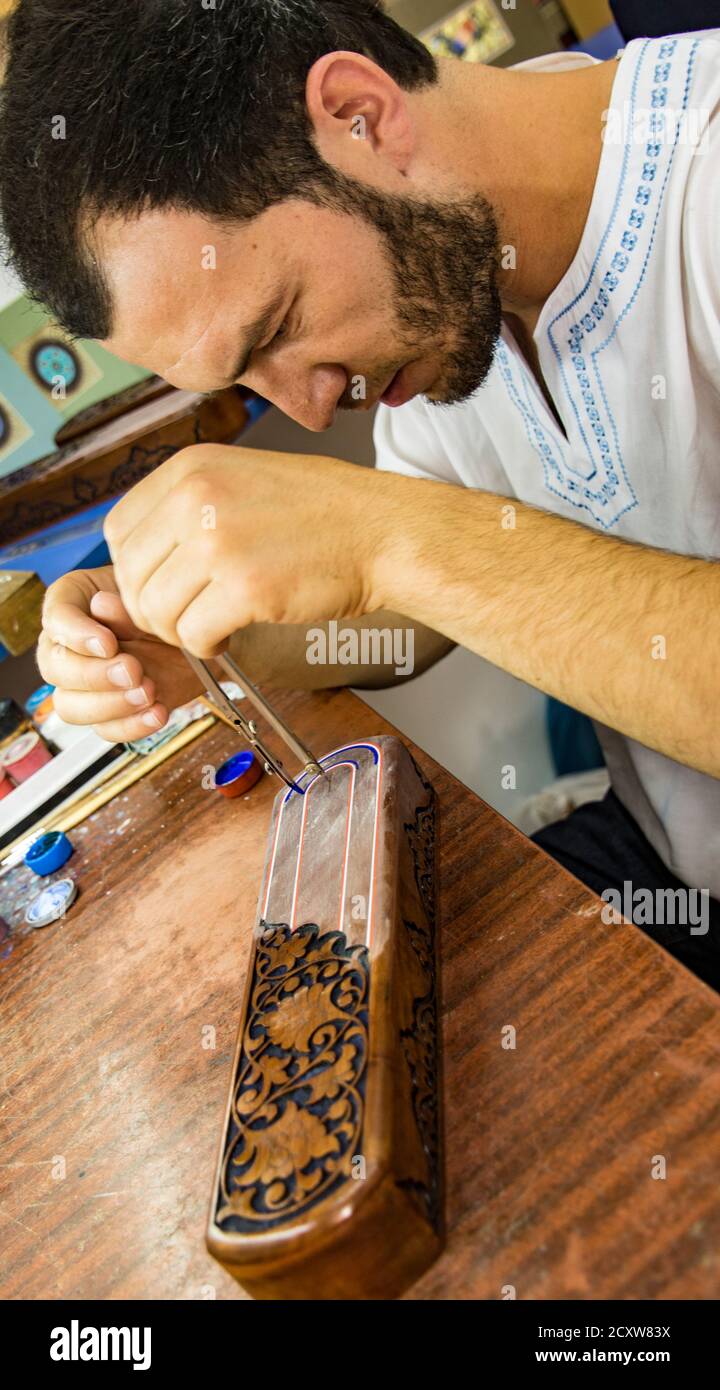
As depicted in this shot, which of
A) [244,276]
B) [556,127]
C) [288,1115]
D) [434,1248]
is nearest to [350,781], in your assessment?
[288,1115]

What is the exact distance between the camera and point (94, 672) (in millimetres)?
1591

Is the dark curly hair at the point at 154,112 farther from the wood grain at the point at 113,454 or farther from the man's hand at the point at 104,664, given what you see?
the wood grain at the point at 113,454

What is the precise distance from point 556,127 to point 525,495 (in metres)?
0.71

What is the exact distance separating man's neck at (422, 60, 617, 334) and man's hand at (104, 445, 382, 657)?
587 millimetres

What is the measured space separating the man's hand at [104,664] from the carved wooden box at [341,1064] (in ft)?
1.34

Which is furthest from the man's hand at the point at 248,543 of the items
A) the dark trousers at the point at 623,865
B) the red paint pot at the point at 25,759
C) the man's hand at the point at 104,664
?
the red paint pot at the point at 25,759

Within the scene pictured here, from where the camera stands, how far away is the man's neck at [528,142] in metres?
1.50

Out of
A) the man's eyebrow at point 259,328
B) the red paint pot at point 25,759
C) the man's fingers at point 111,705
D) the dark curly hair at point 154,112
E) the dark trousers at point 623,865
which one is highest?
the dark curly hair at point 154,112

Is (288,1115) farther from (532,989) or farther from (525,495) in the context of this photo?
(525,495)

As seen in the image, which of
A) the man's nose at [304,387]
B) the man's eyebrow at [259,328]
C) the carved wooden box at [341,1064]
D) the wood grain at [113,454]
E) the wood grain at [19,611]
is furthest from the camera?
the wood grain at [113,454]

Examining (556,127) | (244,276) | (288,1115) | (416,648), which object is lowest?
(416,648)

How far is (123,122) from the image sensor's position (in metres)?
1.27

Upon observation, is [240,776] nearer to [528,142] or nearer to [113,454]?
[528,142]

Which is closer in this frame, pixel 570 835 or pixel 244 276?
pixel 244 276
